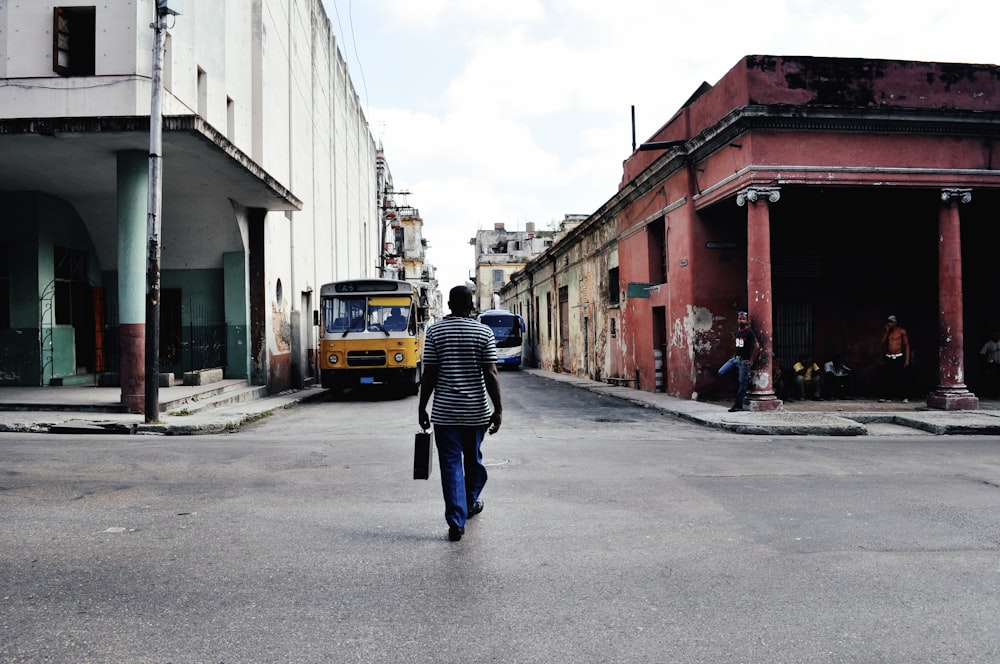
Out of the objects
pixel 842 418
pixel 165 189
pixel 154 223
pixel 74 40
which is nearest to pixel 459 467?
pixel 154 223

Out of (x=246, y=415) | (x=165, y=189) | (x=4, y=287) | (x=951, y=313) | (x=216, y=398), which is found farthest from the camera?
(x=165, y=189)

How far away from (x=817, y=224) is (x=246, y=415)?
1406cm

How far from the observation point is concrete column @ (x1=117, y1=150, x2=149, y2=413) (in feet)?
43.2

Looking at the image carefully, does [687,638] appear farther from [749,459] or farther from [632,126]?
[632,126]

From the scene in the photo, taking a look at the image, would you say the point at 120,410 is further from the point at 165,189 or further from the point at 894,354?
the point at 894,354

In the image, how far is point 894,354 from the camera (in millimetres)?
16438

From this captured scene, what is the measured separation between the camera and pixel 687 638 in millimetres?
3512

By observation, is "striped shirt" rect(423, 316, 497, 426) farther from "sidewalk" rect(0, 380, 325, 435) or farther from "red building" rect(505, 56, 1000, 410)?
"red building" rect(505, 56, 1000, 410)

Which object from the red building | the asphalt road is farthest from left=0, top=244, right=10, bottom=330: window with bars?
the red building

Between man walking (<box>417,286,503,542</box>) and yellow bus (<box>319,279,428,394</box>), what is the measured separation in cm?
1278

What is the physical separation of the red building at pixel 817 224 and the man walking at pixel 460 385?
9.90 m

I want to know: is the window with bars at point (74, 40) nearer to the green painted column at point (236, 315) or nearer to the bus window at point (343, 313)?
the green painted column at point (236, 315)

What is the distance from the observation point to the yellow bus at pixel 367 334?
18.2 m

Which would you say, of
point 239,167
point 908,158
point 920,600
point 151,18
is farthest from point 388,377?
point 920,600
